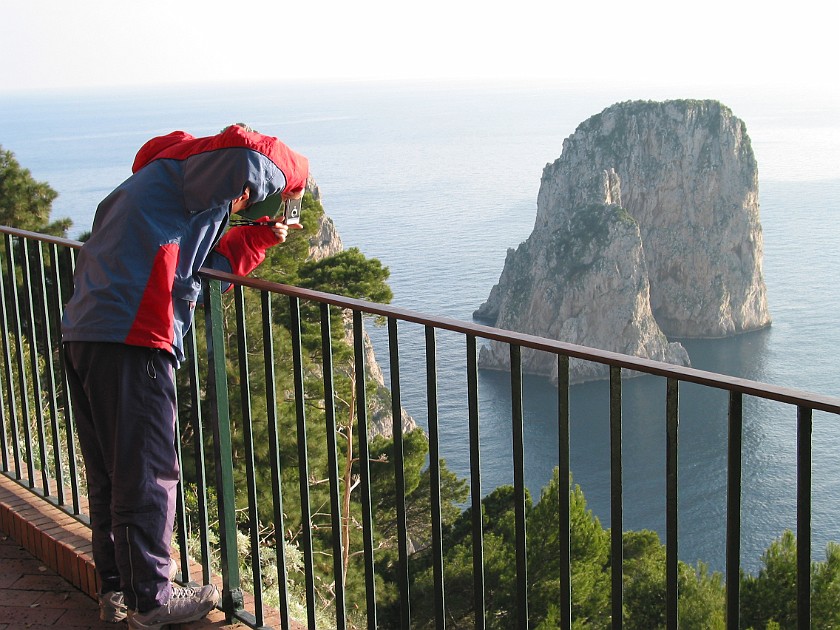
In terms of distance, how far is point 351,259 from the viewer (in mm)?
19641

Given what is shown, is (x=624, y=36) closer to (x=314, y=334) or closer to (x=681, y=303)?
(x=681, y=303)

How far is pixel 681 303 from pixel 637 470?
33279 millimetres

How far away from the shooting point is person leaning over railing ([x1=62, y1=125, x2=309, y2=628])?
1.84 metres

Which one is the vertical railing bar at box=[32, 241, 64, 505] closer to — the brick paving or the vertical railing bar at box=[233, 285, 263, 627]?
the brick paving

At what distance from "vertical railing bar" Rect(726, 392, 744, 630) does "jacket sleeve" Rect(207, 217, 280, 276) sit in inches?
47.6

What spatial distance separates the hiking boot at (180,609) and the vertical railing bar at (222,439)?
0.05 m

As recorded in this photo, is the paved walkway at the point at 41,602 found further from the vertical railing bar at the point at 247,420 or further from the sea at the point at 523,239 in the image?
the sea at the point at 523,239

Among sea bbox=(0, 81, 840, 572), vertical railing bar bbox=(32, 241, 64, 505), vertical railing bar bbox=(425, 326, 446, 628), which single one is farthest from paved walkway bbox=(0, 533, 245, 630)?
sea bbox=(0, 81, 840, 572)

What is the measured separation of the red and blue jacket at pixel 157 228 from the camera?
1.83 meters

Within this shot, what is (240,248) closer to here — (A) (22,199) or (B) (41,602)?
(B) (41,602)

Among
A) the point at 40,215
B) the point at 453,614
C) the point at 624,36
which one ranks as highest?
the point at 624,36

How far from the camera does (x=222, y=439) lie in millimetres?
2195

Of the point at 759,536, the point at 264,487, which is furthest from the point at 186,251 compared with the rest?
the point at 759,536

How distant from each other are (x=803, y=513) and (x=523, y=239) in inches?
3362
